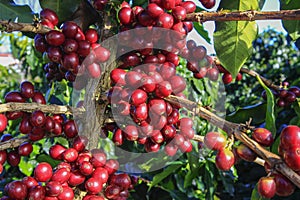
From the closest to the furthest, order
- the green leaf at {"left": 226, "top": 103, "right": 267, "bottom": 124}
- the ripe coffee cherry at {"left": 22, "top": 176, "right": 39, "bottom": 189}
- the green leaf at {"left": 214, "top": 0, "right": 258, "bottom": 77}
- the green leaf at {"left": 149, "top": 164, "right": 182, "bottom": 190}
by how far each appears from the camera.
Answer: the ripe coffee cherry at {"left": 22, "top": 176, "right": 39, "bottom": 189}
the green leaf at {"left": 214, "top": 0, "right": 258, "bottom": 77}
the green leaf at {"left": 226, "top": 103, "right": 267, "bottom": 124}
the green leaf at {"left": 149, "top": 164, "right": 182, "bottom": 190}

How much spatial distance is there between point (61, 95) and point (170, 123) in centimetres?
83

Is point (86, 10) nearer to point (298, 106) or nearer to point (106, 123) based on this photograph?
point (106, 123)

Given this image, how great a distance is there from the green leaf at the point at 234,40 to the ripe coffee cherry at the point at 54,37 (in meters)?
0.32

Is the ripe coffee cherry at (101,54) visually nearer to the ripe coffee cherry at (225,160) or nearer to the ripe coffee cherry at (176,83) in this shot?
the ripe coffee cherry at (176,83)

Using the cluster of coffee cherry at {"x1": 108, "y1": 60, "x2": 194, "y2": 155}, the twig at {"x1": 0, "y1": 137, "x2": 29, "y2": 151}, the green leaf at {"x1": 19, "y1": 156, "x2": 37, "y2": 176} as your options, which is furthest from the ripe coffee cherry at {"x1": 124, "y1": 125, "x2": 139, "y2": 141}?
the green leaf at {"x1": 19, "y1": 156, "x2": 37, "y2": 176}

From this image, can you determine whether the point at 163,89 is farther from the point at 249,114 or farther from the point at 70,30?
the point at 249,114

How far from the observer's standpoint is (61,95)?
1.46 meters

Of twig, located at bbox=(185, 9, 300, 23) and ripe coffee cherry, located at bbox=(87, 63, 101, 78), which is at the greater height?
twig, located at bbox=(185, 9, 300, 23)

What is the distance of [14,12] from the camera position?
86 cm

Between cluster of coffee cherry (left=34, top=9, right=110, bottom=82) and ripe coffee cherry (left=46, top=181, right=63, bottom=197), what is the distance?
205mm

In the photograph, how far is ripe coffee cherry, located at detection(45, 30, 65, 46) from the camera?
71cm

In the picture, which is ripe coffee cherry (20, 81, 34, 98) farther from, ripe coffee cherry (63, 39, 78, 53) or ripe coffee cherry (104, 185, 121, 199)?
ripe coffee cherry (104, 185, 121, 199)

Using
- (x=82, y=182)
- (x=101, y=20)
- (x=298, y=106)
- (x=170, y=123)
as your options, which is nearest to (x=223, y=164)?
(x=170, y=123)

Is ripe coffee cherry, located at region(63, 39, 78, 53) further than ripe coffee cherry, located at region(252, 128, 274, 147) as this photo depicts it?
Yes
